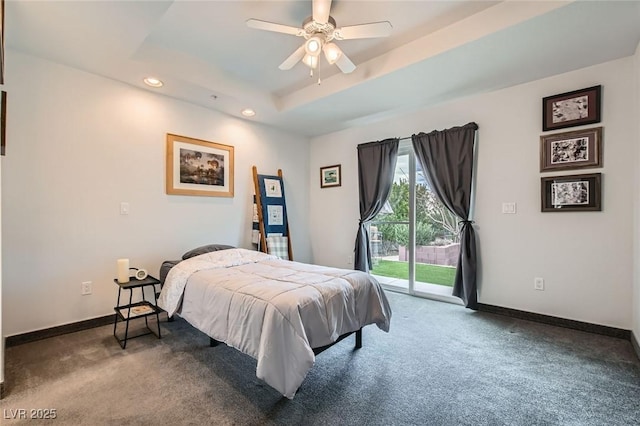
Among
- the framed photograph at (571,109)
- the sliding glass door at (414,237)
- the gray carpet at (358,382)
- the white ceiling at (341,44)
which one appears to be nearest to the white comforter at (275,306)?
the gray carpet at (358,382)

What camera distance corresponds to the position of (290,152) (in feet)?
16.1

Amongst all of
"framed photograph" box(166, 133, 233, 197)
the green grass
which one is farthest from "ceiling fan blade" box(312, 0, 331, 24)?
the green grass

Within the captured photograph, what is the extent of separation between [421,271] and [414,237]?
49 cm

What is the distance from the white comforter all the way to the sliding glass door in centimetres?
169

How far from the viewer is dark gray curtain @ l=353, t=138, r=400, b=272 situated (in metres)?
4.16

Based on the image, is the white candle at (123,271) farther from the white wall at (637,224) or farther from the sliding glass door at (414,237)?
the white wall at (637,224)

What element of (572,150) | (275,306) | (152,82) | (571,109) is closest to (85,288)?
(152,82)

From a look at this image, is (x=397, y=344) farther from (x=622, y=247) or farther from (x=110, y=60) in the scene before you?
(x=110, y=60)

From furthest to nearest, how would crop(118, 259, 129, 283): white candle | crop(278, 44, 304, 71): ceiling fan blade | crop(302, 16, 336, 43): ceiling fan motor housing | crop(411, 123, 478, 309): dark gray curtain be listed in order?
crop(411, 123, 478, 309): dark gray curtain → crop(118, 259, 129, 283): white candle → crop(278, 44, 304, 71): ceiling fan blade → crop(302, 16, 336, 43): ceiling fan motor housing

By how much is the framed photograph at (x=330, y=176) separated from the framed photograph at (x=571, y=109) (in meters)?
2.76

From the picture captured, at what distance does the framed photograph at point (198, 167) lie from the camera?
347 centimetres

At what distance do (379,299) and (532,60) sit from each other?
260 cm

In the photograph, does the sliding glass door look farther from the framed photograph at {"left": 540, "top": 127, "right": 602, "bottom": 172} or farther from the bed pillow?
the bed pillow

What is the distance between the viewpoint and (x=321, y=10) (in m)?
2.00
